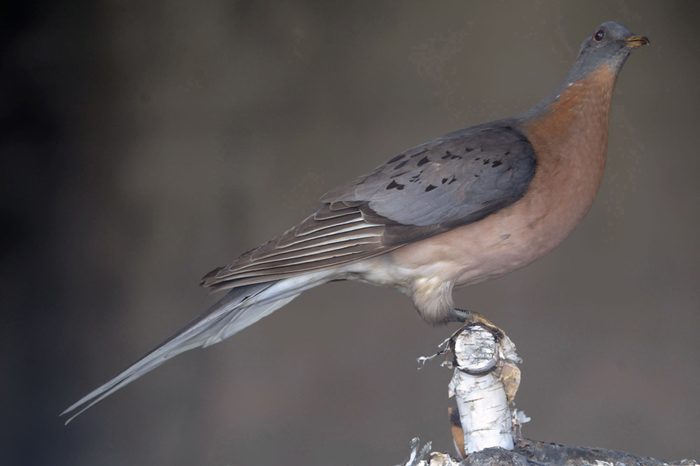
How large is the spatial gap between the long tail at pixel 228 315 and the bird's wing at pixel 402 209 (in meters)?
0.06

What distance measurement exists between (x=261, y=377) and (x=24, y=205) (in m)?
1.35

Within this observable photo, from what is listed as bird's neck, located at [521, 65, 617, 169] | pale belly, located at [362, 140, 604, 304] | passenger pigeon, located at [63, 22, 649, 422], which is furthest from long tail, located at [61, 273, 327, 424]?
bird's neck, located at [521, 65, 617, 169]

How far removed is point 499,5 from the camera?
454 centimetres

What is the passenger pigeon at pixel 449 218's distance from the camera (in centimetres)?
261

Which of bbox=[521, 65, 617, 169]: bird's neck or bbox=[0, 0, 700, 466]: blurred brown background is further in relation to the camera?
bbox=[0, 0, 700, 466]: blurred brown background

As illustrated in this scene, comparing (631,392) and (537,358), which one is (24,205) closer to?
(537,358)

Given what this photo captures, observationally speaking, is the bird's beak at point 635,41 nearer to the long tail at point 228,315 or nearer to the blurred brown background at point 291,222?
the long tail at point 228,315

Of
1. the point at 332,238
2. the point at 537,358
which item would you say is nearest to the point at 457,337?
the point at 332,238

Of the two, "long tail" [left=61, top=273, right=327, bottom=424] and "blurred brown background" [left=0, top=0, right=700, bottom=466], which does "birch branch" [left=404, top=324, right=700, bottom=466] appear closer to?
"long tail" [left=61, top=273, right=327, bottom=424]

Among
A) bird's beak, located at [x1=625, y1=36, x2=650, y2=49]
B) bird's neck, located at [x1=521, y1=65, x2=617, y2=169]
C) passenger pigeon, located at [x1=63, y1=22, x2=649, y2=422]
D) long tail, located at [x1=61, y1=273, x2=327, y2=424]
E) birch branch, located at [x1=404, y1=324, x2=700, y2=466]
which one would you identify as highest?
bird's beak, located at [x1=625, y1=36, x2=650, y2=49]

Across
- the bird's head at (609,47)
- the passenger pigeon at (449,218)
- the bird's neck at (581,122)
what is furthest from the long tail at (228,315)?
the bird's head at (609,47)

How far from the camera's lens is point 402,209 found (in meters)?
2.66

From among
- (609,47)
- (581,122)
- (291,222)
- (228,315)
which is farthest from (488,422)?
(291,222)

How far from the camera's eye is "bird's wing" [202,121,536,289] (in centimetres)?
261
